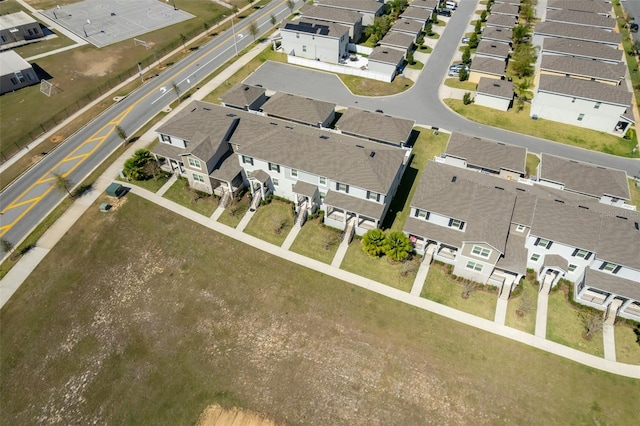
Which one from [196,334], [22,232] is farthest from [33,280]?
[196,334]

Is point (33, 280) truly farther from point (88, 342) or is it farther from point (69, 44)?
point (69, 44)

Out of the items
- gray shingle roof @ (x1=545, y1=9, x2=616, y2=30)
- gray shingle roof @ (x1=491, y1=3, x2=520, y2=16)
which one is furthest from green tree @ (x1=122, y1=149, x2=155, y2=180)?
gray shingle roof @ (x1=545, y1=9, x2=616, y2=30)

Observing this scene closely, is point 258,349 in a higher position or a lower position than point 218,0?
lower

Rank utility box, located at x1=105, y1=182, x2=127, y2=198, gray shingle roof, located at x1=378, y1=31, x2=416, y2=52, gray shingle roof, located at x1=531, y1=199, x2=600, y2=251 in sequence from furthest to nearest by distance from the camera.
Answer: gray shingle roof, located at x1=378, y1=31, x2=416, y2=52 < utility box, located at x1=105, y1=182, x2=127, y2=198 < gray shingle roof, located at x1=531, y1=199, x2=600, y2=251

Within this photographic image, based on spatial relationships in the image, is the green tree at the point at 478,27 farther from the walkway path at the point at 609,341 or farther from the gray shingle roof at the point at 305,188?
the walkway path at the point at 609,341

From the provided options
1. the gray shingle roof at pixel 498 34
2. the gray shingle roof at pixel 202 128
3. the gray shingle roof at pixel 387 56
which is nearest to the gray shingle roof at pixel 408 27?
the gray shingle roof at pixel 387 56

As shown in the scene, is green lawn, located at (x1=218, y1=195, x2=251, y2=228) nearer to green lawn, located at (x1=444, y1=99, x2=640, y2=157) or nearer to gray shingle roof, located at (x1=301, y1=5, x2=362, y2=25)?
green lawn, located at (x1=444, y1=99, x2=640, y2=157)

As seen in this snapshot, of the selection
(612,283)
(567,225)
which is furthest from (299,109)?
(612,283)
